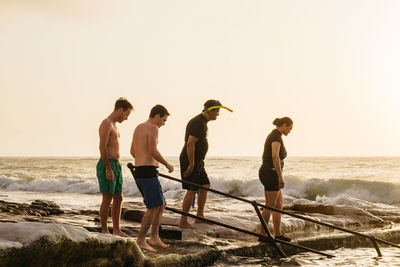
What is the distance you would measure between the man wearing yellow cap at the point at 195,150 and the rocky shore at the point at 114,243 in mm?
523

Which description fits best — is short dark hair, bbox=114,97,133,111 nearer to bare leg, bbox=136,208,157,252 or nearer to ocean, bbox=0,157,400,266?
bare leg, bbox=136,208,157,252

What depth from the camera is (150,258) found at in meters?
5.66

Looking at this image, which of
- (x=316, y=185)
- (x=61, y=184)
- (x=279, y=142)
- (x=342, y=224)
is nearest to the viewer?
(x=279, y=142)

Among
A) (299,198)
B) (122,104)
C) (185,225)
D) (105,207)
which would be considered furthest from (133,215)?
(299,198)

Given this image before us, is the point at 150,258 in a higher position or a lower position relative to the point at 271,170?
lower

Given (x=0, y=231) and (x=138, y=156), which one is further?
(x=138, y=156)

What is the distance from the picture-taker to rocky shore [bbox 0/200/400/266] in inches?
186

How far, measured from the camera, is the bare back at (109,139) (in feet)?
20.7

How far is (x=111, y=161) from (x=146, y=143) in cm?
65

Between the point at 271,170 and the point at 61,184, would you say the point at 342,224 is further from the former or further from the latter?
the point at 61,184

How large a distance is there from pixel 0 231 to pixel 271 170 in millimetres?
3982

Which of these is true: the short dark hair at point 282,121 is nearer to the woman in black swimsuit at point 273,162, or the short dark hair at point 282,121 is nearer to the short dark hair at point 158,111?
the woman in black swimsuit at point 273,162

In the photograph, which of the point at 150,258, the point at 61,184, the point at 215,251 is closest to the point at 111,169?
the point at 150,258

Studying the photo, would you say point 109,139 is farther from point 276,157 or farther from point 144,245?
point 276,157
